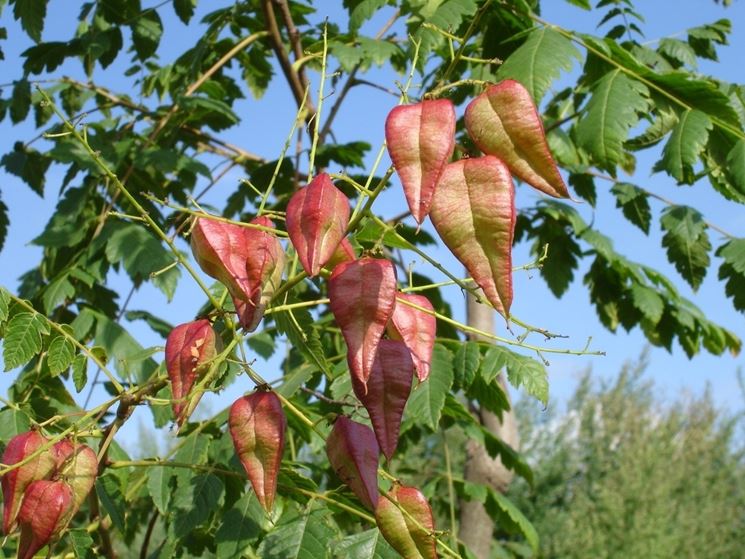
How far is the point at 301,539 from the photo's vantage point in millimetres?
1340

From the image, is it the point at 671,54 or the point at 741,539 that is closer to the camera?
the point at 671,54

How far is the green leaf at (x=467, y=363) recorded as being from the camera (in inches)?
77.8

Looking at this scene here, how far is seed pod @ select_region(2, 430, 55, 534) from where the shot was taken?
110cm

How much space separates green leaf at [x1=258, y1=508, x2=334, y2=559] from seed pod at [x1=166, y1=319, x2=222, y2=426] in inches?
14.8

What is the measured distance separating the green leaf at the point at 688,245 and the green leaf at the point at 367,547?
155 cm

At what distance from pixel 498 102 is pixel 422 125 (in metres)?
0.08

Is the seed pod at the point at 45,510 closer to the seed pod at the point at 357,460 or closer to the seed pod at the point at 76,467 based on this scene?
the seed pod at the point at 76,467

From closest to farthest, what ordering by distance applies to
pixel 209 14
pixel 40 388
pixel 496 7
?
pixel 40 388
pixel 496 7
pixel 209 14

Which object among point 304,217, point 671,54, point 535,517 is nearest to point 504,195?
point 304,217

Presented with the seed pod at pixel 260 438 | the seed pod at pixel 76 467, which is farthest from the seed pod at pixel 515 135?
the seed pod at pixel 76 467

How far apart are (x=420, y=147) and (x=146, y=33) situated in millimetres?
2300

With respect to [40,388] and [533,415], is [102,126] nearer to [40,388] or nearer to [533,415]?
[40,388]

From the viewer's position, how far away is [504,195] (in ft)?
2.70

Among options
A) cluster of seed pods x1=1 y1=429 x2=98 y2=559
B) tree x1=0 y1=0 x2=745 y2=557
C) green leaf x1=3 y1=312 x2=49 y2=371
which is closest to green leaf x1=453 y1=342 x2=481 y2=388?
tree x1=0 y1=0 x2=745 y2=557
